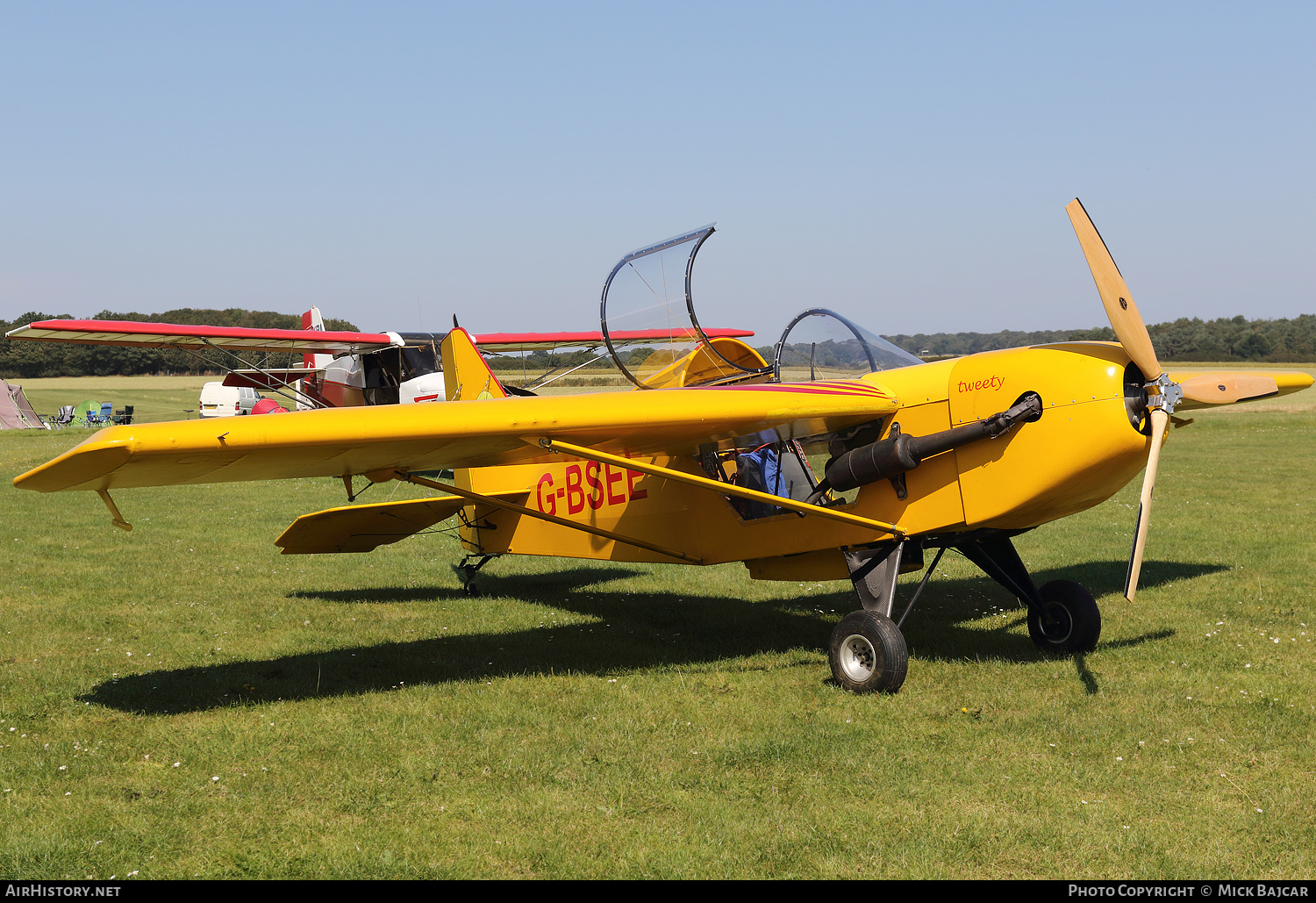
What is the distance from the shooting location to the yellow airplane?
564 cm

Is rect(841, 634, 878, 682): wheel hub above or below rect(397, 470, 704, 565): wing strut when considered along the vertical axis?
below

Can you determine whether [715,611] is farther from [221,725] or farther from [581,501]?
[221,725]

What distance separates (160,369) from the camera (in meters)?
99.7

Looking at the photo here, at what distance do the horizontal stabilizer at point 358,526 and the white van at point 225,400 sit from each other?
38.9 meters

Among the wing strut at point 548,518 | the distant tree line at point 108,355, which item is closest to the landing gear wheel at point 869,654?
the wing strut at point 548,518

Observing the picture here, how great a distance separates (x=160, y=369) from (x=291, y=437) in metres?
107

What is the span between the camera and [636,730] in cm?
582

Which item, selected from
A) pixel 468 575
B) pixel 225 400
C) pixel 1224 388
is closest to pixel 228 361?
pixel 225 400

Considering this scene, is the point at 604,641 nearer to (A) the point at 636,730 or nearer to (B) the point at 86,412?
(A) the point at 636,730

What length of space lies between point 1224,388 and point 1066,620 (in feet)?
6.69

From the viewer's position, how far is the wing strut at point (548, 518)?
6.66 meters

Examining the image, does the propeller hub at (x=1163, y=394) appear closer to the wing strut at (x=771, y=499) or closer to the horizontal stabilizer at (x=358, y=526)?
the wing strut at (x=771, y=499)

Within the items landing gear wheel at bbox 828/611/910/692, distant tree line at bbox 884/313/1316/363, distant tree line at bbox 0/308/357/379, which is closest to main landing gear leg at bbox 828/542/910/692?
landing gear wheel at bbox 828/611/910/692

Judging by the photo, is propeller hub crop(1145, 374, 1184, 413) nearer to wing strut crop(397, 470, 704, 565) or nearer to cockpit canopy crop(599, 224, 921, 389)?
cockpit canopy crop(599, 224, 921, 389)
